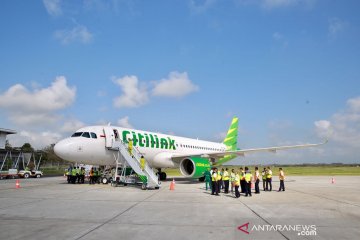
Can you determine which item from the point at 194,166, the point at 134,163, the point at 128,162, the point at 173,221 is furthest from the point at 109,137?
the point at 173,221

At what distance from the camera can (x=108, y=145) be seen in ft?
65.4

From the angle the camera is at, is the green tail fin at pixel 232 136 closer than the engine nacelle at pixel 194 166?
No

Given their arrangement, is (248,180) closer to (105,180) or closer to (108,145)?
(108,145)

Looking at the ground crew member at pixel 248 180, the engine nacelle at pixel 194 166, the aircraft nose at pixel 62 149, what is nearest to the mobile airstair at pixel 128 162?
the aircraft nose at pixel 62 149

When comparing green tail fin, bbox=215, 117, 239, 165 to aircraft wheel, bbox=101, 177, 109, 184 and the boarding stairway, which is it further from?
aircraft wheel, bbox=101, 177, 109, 184

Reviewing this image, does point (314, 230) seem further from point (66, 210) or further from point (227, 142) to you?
point (227, 142)

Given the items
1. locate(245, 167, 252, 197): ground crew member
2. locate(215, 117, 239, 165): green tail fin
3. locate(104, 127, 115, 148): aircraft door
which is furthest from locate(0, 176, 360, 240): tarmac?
locate(215, 117, 239, 165): green tail fin

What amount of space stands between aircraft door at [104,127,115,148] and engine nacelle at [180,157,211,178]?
5.94 m

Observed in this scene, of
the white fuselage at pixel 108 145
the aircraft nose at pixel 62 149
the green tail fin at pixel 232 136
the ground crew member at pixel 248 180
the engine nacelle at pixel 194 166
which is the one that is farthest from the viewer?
the green tail fin at pixel 232 136

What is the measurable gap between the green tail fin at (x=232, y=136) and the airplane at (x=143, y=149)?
30.3 feet

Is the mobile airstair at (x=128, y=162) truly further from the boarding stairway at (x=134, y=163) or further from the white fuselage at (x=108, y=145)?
the white fuselage at (x=108, y=145)

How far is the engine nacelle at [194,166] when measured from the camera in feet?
70.5

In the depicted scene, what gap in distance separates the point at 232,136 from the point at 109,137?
2222cm

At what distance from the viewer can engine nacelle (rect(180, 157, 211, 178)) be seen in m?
21.5
